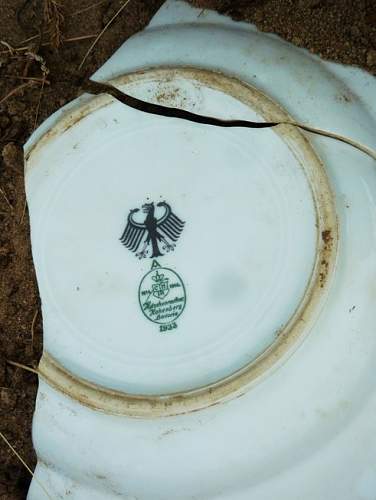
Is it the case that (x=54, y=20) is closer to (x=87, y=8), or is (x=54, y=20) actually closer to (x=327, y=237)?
(x=87, y=8)

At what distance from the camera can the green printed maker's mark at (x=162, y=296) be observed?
122cm

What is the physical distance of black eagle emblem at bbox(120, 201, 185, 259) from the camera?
1.23m

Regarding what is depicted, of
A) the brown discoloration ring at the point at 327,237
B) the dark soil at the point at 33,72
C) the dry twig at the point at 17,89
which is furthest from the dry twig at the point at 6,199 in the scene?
the brown discoloration ring at the point at 327,237

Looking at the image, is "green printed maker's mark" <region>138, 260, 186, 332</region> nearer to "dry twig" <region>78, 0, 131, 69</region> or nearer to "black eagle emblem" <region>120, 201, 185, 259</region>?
"black eagle emblem" <region>120, 201, 185, 259</region>

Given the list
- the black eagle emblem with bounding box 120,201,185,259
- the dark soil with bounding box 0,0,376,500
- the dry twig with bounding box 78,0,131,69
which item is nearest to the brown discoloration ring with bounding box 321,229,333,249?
the black eagle emblem with bounding box 120,201,185,259

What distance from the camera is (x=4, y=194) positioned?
1501mm

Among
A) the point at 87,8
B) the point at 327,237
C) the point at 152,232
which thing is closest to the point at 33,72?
the point at 87,8

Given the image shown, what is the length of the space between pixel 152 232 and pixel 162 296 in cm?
10

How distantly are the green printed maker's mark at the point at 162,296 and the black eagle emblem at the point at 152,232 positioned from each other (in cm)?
3

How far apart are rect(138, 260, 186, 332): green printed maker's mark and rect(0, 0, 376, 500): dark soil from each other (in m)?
0.31

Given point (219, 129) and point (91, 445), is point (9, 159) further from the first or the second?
point (91, 445)

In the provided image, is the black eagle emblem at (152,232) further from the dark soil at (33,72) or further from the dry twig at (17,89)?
the dry twig at (17,89)

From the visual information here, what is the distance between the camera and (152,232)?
1.24 meters

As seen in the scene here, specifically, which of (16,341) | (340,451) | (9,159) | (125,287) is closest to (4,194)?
(9,159)
